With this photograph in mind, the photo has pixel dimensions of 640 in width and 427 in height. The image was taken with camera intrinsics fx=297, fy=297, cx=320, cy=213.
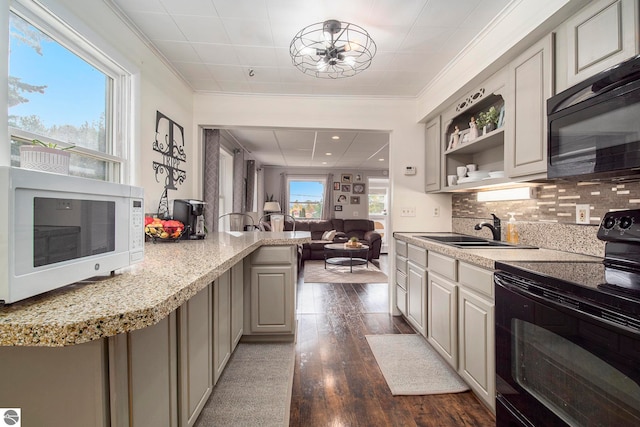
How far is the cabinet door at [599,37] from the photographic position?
120 cm

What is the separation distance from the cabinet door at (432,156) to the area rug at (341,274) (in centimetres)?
204

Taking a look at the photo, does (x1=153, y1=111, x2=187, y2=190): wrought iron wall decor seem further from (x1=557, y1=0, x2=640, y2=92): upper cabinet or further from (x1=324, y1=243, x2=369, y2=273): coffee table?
(x1=324, y1=243, x2=369, y2=273): coffee table

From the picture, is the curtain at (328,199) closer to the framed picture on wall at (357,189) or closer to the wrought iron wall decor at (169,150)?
the framed picture on wall at (357,189)

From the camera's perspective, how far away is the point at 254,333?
2.46 meters

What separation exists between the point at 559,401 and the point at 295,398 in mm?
1305

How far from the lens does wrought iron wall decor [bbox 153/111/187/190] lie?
2400mm

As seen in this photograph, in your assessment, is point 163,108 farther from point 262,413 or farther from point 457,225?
point 457,225

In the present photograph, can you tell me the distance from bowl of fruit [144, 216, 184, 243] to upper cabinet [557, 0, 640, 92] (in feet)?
7.93

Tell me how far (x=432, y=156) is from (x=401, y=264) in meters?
1.15

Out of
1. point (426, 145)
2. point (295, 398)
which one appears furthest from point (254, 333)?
point (426, 145)

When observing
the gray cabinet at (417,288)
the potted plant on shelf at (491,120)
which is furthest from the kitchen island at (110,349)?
the potted plant on shelf at (491,120)

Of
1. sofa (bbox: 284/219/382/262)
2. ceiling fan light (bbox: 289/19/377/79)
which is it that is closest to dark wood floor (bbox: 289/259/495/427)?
ceiling fan light (bbox: 289/19/377/79)

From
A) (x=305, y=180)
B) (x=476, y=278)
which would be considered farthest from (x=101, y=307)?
(x=305, y=180)

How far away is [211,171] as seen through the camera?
3287 millimetres
